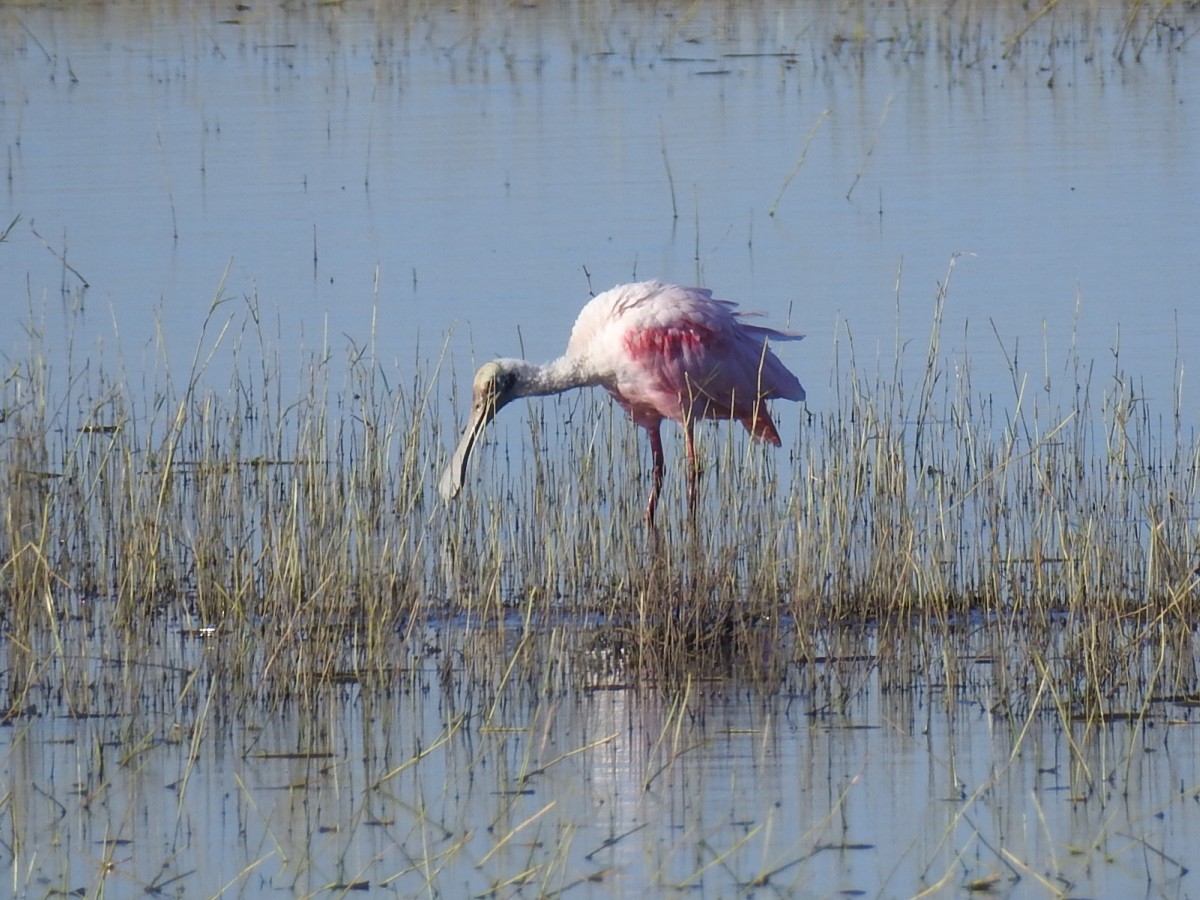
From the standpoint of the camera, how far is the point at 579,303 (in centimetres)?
1160

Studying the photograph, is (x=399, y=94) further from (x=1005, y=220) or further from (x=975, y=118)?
(x=1005, y=220)

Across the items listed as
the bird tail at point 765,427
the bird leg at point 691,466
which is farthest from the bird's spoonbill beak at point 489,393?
the bird tail at point 765,427

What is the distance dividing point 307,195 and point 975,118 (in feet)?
17.5

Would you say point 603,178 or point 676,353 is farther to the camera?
point 603,178

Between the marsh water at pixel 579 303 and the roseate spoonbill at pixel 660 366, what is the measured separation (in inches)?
14.3

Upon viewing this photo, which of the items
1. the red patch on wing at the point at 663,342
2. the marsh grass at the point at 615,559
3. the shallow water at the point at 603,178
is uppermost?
the shallow water at the point at 603,178

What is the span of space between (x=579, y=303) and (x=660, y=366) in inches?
136

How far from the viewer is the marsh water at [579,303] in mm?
5086

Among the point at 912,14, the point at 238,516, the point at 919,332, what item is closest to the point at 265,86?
the point at 912,14

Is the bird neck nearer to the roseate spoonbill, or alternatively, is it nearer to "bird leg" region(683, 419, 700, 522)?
the roseate spoonbill

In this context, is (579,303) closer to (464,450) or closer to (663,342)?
(663,342)

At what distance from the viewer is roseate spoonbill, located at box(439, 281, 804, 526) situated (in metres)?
8.21

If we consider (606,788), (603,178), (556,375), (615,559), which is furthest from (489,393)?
(603,178)

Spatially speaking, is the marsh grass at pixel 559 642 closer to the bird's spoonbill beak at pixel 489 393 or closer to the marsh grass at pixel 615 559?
the marsh grass at pixel 615 559
